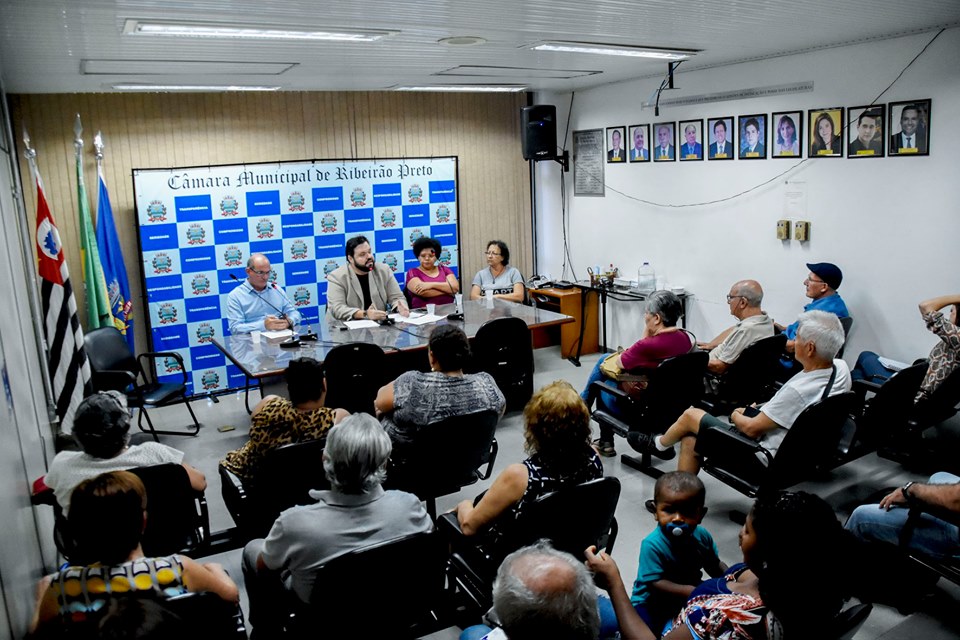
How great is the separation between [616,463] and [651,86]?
395cm

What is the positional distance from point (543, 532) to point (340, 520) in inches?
27.9

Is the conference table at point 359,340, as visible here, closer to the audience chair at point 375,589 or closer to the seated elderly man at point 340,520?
the seated elderly man at point 340,520

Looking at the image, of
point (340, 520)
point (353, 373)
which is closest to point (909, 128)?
point (353, 373)

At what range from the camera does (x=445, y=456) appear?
3723 millimetres

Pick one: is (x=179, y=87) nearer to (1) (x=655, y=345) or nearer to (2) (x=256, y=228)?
(2) (x=256, y=228)

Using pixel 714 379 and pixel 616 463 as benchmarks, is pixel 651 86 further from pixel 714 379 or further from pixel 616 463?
pixel 616 463

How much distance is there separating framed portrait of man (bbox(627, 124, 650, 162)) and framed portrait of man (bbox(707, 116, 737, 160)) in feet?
2.67

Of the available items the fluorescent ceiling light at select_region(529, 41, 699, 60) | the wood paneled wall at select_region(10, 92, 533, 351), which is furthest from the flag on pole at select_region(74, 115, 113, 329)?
the fluorescent ceiling light at select_region(529, 41, 699, 60)

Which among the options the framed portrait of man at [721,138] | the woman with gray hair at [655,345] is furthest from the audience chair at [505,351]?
the framed portrait of man at [721,138]

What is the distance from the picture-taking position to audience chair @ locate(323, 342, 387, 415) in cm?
500

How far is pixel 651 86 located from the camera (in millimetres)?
7246

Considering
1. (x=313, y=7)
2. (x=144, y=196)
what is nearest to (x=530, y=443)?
(x=313, y=7)

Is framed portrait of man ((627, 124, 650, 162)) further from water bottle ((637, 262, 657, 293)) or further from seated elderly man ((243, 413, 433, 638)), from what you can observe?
seated elderly man ((243, 413, 433, 638))

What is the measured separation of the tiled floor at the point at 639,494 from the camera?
3.21 metres
